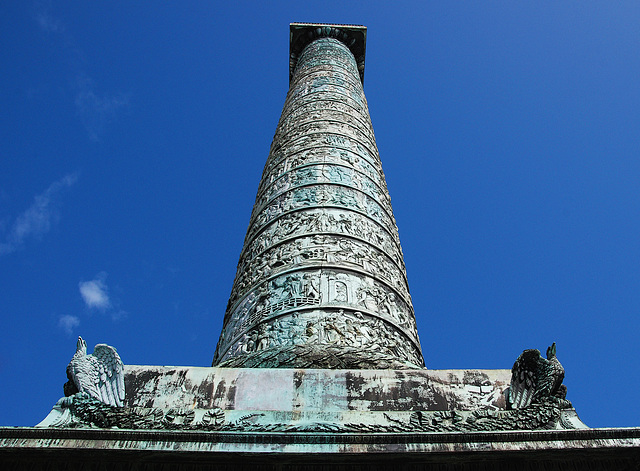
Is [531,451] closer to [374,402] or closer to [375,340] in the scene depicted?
[374,402]

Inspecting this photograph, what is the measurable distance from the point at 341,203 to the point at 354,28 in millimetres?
5526

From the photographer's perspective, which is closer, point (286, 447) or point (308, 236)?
point (286, 447)

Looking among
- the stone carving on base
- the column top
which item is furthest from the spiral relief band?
the column top

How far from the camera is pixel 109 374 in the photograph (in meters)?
Result: 2.17

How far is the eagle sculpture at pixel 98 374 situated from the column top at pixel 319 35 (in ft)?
22.3

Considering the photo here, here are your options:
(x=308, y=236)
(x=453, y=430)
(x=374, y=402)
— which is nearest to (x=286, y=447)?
(x=374, y=402)

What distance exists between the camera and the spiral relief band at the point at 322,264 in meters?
2.85

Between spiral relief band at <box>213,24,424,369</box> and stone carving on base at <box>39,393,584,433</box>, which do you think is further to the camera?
spiral relief band at <box>213,24,424,369</box>

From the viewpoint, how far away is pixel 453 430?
6.34 ft

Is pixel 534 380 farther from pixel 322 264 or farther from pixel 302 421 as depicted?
pixel 322 264

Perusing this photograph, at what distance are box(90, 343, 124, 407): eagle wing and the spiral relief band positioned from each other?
26.7 inches

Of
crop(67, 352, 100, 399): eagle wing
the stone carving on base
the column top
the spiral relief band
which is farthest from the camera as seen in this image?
the column top

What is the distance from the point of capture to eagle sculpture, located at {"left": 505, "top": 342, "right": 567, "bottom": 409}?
2092 millimetres

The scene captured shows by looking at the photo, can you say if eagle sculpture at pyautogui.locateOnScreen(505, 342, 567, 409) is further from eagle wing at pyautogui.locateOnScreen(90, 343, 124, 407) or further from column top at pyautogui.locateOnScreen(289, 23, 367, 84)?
column top at pyautogui.locateOnScreen(289, 23, 367, 84)
